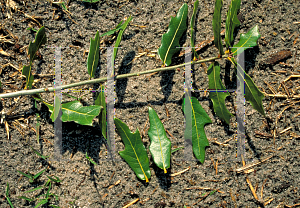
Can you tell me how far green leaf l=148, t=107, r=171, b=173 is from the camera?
1.31m

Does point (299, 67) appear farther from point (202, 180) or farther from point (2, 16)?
point (2, 16)

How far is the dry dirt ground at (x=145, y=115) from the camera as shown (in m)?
1.37

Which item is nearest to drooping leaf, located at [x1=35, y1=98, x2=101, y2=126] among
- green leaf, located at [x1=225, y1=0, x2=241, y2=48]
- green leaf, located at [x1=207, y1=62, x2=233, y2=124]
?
green leaf, located at [x1=207, y1=62, x2=233, y2=124]

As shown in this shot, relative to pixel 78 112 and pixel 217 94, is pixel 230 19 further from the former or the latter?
pixel 78 112

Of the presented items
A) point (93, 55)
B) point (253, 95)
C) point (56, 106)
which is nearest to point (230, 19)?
point (253, 95)

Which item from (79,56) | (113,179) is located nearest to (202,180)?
(113,179)

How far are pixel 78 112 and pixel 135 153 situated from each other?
39cm

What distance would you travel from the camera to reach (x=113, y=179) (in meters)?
1.37

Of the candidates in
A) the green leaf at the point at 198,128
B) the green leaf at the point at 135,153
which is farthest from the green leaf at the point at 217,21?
the green leaf at the point at 135,153

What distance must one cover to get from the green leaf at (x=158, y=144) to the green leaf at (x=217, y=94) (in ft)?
1.09

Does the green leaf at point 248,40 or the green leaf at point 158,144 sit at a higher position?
the green leaf at point 248,40

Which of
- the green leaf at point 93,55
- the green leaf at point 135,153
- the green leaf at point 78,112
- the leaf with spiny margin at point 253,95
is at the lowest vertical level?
the green leaf at point 135,153

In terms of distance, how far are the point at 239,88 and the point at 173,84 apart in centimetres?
40

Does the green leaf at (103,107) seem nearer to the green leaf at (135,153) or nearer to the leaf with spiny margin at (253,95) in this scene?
the green leaf at (135,153)
